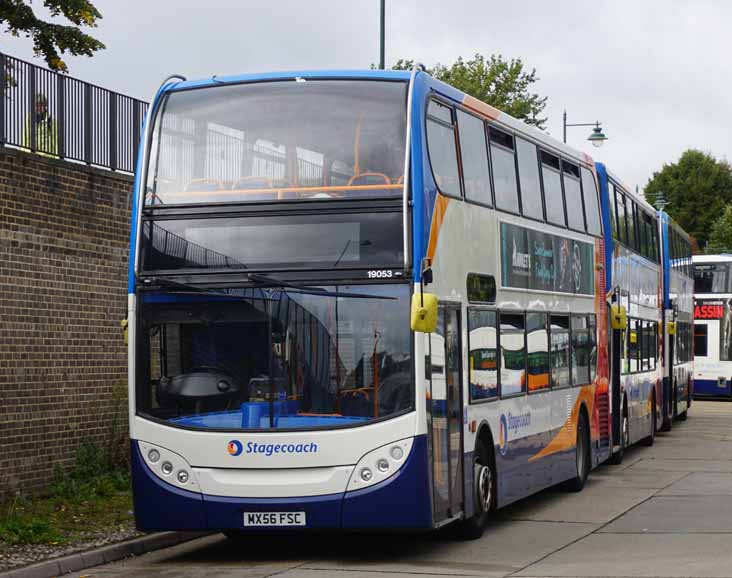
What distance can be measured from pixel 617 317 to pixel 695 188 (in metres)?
73.5

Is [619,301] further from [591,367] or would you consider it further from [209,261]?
[209,261]

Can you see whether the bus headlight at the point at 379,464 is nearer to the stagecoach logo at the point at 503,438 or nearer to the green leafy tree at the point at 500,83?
the stagecoach logo at the point at 503,438

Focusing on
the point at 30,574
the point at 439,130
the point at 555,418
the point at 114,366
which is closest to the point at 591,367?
the point at 555,418

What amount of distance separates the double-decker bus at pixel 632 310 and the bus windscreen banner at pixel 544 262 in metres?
2.11

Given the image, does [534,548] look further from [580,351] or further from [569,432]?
[580,351]

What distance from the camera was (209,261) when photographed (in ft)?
42.1

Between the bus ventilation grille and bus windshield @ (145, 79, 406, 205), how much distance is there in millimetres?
9191

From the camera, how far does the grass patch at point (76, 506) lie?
13891mm

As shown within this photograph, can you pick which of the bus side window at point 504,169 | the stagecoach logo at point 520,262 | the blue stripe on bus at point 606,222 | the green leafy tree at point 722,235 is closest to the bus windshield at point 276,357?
the bus side window at point 504,169

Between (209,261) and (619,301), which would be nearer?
(209,261)

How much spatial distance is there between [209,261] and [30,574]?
115 inches

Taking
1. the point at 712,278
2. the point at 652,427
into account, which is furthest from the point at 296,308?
the point at 712,278

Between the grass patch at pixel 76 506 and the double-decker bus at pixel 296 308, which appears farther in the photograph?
the grass patch at pixel 76 506

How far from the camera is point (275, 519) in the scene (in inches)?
489
